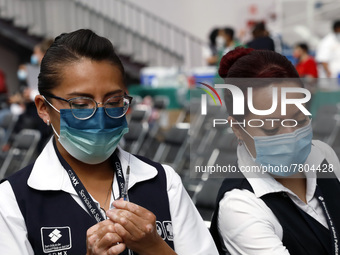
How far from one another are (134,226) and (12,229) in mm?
326

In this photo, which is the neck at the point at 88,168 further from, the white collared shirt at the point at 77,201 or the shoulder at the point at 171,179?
the shoulder at the point at 171,179

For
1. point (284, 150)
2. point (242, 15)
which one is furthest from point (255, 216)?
point (242, 15)

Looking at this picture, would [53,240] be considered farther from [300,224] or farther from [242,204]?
[300,224]

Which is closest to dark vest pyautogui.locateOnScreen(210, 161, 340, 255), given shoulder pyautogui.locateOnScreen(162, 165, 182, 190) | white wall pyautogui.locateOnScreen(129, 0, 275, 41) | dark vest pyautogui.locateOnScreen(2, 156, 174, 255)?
shoulder pyautogui.locateOnScreen(162, 165, 182, 190)

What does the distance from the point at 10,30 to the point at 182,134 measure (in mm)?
7902

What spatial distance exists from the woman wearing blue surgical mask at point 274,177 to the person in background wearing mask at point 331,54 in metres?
7.21

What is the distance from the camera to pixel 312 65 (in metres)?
8.66

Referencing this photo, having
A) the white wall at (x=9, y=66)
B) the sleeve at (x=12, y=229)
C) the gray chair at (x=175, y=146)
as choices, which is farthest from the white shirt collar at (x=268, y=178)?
the white wall at (x=9, y=66)

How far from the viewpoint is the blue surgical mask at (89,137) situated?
1.59m

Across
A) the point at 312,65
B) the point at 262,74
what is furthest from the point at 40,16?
the point at 262,74

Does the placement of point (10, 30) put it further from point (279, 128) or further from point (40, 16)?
point (279, 128)

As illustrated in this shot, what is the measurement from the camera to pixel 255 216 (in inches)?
67.9

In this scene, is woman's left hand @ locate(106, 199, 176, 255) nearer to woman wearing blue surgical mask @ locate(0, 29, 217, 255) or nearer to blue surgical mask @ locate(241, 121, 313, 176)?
woman wearing blue surgical mask @ locate(0, 29, 217, 255)

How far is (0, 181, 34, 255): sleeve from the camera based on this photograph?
4.66 ft
